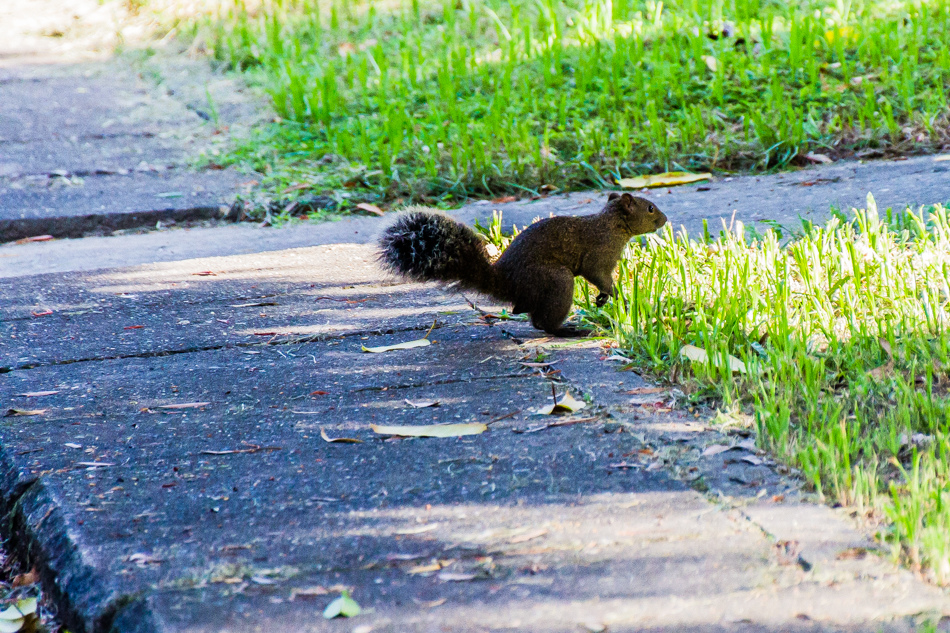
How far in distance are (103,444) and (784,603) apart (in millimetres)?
1730

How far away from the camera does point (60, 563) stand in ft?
6.73

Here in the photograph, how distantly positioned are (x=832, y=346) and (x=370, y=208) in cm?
323

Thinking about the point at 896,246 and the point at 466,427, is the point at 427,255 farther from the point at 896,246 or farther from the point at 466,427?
the point at 896,246

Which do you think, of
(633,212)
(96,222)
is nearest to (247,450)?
(633,212)

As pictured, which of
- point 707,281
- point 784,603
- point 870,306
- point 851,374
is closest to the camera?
point 784,603

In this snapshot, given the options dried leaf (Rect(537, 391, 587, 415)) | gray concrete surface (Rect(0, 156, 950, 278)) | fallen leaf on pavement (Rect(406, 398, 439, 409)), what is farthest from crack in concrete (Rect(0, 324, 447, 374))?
gray concrete surface (Rect(0, 156, 950, 278))

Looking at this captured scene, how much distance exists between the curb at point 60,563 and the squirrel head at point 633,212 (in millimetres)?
2326

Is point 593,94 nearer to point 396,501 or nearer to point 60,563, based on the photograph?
point 396,501

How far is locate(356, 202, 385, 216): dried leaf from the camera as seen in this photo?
5.58 meters

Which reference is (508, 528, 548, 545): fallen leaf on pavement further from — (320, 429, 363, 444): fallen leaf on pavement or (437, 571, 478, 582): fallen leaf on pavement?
(320, 429, 363, 444): fallen leaf on pavement

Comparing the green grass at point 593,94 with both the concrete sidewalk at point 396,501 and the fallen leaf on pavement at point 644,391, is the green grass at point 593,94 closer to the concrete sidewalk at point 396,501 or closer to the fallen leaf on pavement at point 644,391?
the concrete sidewalk at point 396,501

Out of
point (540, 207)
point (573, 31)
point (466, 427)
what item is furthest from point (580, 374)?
point (573, 31)

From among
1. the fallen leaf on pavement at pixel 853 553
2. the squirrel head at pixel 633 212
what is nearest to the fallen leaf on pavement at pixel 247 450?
the fallen leaf on pavement at pixel 853 553

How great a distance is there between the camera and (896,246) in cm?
379
